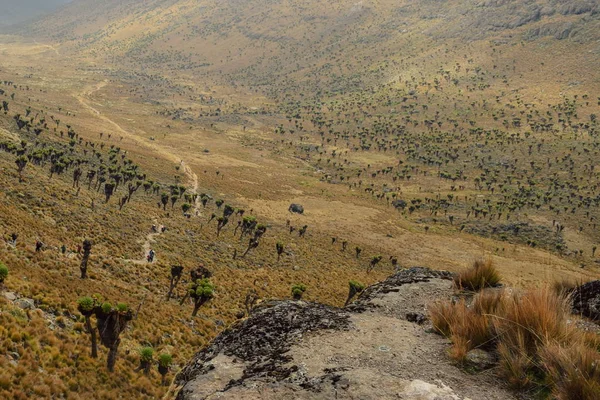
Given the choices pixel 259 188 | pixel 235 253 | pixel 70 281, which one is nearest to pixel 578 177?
pixel 259 188

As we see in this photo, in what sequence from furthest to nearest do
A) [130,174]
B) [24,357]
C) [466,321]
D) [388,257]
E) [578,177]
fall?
[578,177] < [130,174] < [388,257] < [24,357] < [466,321]

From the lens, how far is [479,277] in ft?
31.0

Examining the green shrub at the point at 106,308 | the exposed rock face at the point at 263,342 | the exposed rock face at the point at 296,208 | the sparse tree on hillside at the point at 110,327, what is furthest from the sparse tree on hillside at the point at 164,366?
the exposed rock face at the point at 296,208

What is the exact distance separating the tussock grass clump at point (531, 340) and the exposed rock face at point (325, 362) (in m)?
0.35

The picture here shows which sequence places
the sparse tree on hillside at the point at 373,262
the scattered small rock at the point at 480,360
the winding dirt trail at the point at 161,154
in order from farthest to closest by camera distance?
the sparse tree on hillside at the point at 373,262 < the winding dirt trail at the point at 161,154 < the scattered small rock at the point at 480,360

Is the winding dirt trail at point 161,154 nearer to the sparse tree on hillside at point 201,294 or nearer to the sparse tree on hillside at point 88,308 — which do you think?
the sparse tree on hillside at point 201,294

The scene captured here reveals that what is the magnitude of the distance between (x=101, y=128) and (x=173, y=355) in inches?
6436

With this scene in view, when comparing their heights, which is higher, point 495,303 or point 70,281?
point 495,303

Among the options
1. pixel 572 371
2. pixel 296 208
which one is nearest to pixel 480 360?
pixel 572 371

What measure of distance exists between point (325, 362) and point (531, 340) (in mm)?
3034

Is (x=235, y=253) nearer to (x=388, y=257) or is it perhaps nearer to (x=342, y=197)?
(x=388, y=257)

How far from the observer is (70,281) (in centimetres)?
3073

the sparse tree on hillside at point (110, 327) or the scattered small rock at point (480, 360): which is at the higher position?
the scattered small rock at point (480, 360)

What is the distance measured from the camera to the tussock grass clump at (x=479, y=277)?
368 inches
